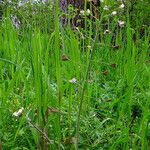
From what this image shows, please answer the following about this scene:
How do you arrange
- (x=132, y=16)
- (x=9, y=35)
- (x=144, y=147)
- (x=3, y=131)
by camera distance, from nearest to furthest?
1. (x=144, y=147)
2. (x=3, y=131)
3. (x=9, y=35)
4. (x=132, y=16)

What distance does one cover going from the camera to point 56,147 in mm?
1296

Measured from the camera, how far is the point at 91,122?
5.01 ft

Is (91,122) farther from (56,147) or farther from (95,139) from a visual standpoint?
(56,147)

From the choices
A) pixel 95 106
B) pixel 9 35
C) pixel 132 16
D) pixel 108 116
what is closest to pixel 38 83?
pixel 108 116

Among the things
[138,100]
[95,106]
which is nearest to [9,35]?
[95,106]

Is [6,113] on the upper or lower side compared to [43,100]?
lower

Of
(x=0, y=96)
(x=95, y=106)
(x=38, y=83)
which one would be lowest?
(x=95, y=106)

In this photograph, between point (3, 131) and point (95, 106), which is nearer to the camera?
point (3, 131)

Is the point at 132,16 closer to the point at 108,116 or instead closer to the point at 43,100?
the point at 108,116

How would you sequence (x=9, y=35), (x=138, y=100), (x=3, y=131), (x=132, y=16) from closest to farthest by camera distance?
(x=3, y=131) < (x=138, y=100) < (x=9, y=35) < (x=132, y=16)

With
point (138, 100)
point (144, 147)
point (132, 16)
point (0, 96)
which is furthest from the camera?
point (132, 16)

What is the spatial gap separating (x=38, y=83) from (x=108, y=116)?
47cm

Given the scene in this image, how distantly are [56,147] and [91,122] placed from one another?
0.27 m

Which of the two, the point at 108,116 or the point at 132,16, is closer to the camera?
the point at 108,116
